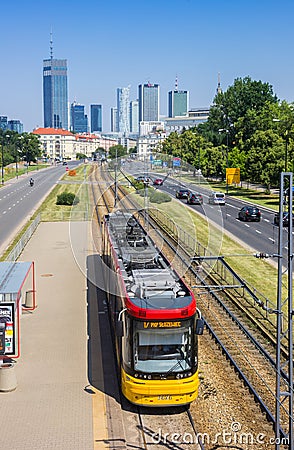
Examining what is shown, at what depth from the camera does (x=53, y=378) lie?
49.3 feet

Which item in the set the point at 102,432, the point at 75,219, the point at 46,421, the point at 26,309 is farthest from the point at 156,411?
the point at 75,219

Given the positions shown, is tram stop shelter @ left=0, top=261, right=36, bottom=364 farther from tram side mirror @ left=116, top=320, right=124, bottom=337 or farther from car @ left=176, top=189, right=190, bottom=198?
car @ left=176, top=189, right=190, bottom=198

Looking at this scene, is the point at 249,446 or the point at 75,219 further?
the point at 75,219

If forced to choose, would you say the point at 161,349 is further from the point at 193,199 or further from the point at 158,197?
the point at 193,199

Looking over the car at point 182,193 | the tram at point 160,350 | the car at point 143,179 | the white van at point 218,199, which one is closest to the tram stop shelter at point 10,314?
the tram at point 160,350

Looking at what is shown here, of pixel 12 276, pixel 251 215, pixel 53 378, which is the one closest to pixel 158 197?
pixel 251 215

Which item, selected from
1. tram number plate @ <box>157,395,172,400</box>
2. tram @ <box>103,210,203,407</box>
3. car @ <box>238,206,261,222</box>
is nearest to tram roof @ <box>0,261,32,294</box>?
tram @ <box>103,210,203,407</box>

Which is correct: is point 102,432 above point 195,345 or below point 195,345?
below

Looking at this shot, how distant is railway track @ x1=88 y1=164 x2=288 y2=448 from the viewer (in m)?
14.4

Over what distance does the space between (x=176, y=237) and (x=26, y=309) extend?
57.8ft

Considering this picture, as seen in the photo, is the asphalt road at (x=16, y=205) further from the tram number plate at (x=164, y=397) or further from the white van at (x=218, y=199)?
the tram number plate at (x=164, y=397)

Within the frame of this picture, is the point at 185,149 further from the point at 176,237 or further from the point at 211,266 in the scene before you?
the point at 211,266

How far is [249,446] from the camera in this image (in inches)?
463

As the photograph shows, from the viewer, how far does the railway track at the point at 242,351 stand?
565 inches
